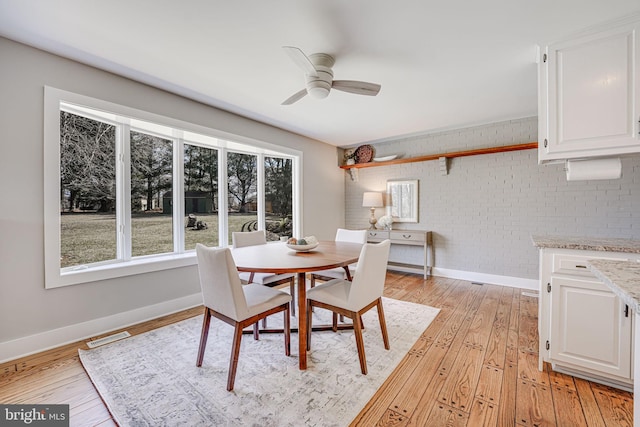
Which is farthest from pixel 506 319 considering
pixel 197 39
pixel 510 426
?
pixel 197 39

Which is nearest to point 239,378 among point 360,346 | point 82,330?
→ point 360,346

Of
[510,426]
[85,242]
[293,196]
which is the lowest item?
[510,426]

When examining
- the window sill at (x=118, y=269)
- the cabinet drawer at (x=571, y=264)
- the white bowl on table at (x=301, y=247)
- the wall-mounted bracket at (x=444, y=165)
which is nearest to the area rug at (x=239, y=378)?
the window sill at (x=118, y=269)

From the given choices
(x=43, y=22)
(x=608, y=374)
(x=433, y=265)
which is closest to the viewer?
(x=608, y=374)

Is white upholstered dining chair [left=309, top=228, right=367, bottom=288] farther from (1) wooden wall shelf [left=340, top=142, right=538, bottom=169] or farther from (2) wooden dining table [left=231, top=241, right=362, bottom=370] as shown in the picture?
(1) wooden wall shelf [left=340, top=142, right=538, bottom=169]

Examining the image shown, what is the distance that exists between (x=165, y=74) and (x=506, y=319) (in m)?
4.12

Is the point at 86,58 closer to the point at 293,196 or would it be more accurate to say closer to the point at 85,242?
the point at 85,242

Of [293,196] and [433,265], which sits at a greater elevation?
[293,196]

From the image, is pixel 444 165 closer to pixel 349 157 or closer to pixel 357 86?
pixel 349 157

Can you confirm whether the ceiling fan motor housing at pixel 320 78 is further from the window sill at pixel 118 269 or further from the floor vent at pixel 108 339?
the floor vent at pixel 108 339

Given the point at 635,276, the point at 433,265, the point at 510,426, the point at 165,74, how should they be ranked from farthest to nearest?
the point at 433,265 → the point at 165,74 → the point at 510,426 → the point at 635,276

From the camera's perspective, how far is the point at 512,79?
2.61 meters

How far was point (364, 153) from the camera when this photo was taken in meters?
5.20

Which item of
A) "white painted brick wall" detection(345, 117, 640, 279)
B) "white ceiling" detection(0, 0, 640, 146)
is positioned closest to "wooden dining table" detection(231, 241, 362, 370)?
"white ceiling" detection(0, 0, 640, 146)
